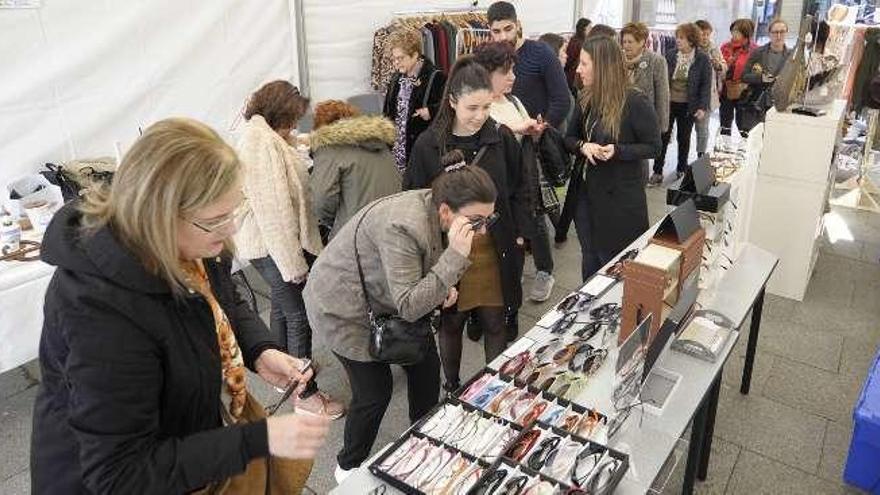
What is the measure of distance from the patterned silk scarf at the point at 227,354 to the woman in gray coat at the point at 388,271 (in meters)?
0.55

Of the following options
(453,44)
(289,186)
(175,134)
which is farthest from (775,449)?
(453,44)

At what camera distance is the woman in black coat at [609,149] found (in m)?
2.85

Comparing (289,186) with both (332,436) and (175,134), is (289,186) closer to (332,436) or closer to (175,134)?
(332,436)

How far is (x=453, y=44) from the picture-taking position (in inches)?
206

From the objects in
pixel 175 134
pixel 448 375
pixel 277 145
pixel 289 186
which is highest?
pixel 175 134

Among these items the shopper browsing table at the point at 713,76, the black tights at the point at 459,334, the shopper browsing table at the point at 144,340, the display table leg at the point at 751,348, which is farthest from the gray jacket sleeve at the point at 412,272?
the shopper browsing table at the point at 713,76

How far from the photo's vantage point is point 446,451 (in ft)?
4.90

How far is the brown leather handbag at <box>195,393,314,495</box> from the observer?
1.42m

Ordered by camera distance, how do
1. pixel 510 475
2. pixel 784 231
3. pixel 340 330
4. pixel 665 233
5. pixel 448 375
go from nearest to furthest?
pixel 510 475, pixel 665 233, pixel 340 330, pixel 448 375, pixel 784 231

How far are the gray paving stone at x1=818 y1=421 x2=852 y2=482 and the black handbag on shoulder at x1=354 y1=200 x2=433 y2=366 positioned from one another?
163 cm

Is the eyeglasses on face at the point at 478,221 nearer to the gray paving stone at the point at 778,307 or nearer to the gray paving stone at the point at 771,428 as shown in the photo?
the gray paving stone at the point at 771,428

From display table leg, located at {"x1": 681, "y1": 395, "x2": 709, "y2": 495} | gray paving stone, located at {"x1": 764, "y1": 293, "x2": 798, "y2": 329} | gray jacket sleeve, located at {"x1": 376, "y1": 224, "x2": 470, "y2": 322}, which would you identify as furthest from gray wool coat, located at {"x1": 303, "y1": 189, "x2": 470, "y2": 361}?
gray paving stone, located at {"x1": 764, "y1": 293, "x2": 798, "y2": 329}

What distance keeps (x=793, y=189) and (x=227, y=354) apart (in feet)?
10.9

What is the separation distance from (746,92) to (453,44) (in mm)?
2672
